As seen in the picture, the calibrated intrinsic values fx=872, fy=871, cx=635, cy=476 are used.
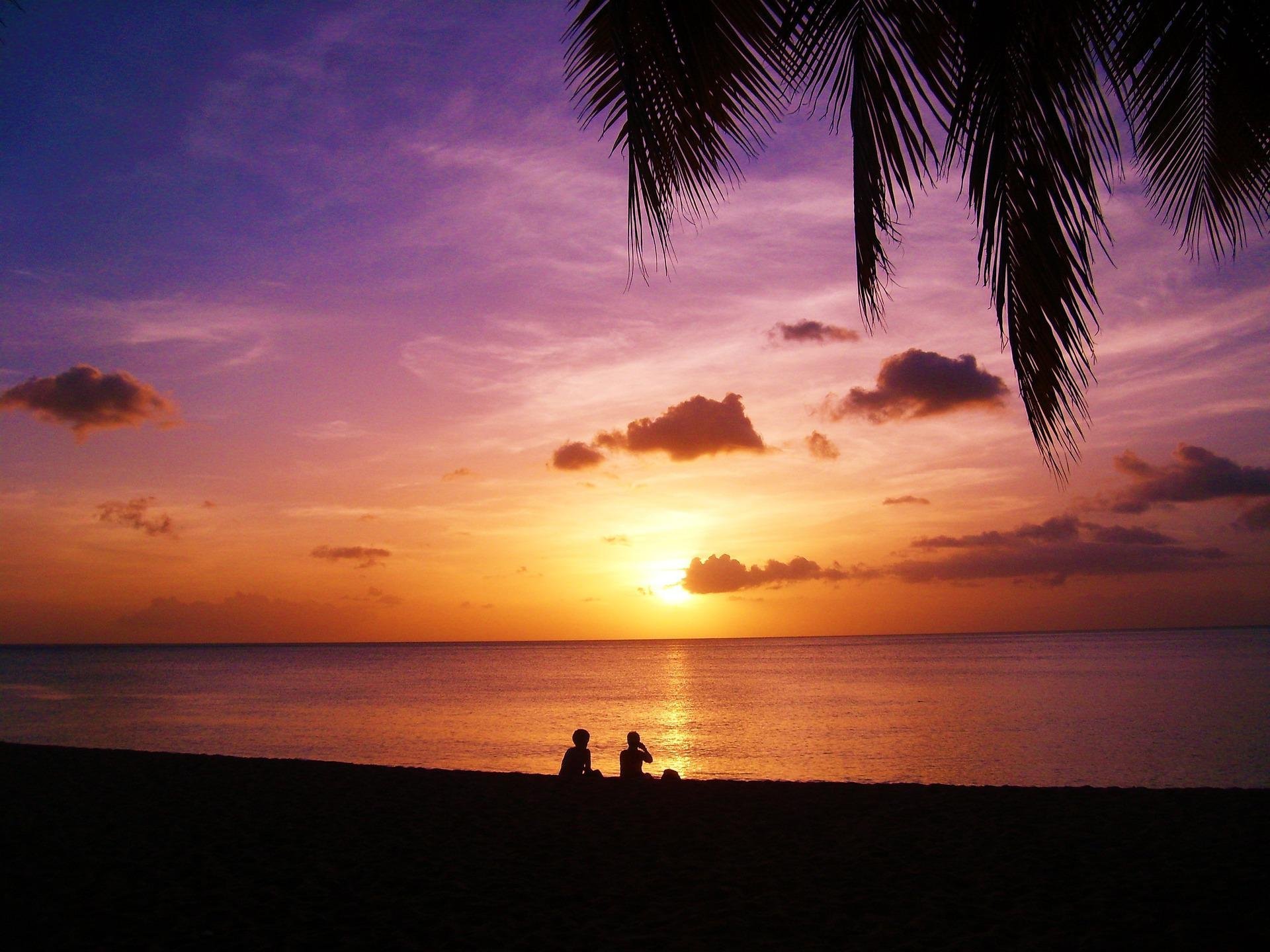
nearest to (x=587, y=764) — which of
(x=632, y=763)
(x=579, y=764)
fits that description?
(x=579, y=764)

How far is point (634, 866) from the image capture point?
23.2 feet

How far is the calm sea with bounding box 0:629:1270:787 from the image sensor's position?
23781mm

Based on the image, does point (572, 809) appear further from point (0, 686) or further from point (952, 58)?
point (0, 686)

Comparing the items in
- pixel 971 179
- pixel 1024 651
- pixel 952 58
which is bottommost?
pixel 1024 651

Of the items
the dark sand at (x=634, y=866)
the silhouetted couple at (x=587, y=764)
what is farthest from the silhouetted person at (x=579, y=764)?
the dark sand at (x=634, y=866)

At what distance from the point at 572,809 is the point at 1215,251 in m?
7.82

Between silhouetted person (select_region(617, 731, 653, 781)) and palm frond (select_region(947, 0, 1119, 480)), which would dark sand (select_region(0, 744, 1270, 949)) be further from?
palm frond (select_region(947, 0, 1119, 480))

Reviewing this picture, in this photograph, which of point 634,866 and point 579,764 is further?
point 579,764

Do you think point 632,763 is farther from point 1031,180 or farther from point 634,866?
point 1031,180

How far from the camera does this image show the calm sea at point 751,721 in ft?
78.0

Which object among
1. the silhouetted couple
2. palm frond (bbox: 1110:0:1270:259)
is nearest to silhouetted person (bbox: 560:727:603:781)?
the silhouetted couple

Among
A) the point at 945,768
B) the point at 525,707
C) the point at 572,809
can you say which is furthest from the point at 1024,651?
the point at 572,809

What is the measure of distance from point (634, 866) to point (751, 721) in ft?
106

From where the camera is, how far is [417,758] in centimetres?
2528
